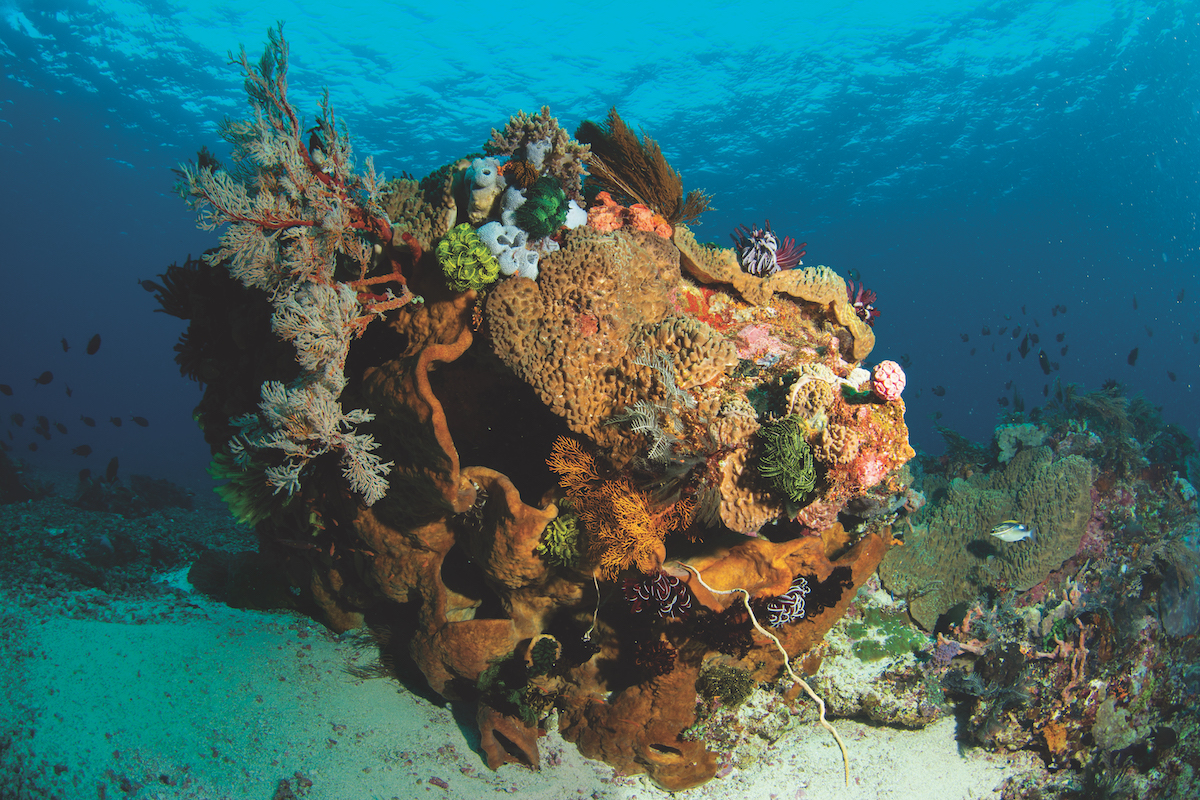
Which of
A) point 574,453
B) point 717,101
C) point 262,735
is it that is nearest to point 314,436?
point 574,453

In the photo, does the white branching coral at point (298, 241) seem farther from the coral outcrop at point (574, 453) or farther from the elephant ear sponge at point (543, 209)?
the elephant ear sponge at point (543, 209)

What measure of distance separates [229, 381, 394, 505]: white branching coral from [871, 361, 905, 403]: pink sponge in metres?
4.26

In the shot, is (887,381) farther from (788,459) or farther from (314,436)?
(314,436)

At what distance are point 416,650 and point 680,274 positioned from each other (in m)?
4.78

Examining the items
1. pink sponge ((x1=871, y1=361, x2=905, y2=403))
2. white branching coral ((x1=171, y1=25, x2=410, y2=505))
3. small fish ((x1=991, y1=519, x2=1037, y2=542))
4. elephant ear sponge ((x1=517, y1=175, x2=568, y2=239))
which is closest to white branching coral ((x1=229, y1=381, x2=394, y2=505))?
white branching coral ((x1=171, y1=25, x2=410, y2=505))

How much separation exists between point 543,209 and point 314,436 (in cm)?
288

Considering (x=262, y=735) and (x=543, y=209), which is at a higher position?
(x=543, y=209)

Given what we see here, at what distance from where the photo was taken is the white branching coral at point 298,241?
13.3 ft

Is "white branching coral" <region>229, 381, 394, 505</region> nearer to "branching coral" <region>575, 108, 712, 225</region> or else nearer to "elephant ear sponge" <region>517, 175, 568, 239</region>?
"elephant ear sponge" <region>517, 175, 568, 239</region>

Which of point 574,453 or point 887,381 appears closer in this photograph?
point 887,381

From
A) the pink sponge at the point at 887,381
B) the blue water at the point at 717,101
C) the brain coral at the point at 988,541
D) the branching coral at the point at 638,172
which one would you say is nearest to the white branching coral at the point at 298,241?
the branching coral at the point at 638,172

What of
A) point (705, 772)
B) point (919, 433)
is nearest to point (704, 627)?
point (705, 772)

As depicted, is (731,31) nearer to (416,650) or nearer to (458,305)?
(458,305)

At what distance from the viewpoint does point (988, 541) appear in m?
7.15
